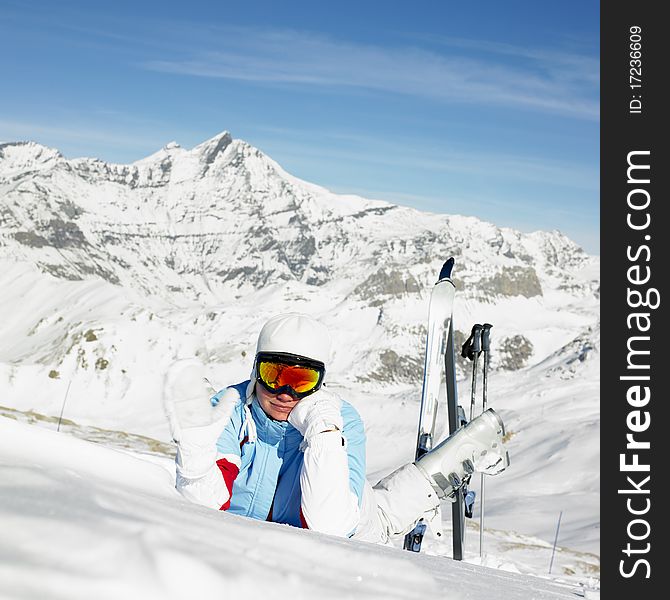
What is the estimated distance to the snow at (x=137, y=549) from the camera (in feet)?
5.36

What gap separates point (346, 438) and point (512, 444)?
40515 mm

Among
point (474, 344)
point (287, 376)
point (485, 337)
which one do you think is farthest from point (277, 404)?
point (474, 344)

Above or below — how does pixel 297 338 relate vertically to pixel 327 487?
above

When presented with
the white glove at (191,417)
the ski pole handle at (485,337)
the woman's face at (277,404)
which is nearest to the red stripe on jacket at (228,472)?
the white glove at (191,417)

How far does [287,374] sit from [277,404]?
213 mm

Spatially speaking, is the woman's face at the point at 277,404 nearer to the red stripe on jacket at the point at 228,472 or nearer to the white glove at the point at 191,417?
the red stripe on jacket at the point at 228,472

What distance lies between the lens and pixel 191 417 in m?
4.15

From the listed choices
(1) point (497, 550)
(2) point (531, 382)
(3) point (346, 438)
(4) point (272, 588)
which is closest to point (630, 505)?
(3) point (346, 438)

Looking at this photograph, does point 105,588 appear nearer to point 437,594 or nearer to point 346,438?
point 437,594

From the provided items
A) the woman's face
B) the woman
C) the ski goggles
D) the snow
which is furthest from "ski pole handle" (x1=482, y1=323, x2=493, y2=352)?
the snow

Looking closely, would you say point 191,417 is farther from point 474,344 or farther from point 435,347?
point 435,347

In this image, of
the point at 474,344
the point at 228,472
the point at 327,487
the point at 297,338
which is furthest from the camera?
the point at 474,344

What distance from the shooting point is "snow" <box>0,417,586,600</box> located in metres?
1.63

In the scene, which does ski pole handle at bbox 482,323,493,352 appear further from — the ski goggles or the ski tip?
the ski goggles
